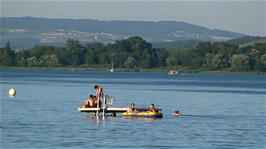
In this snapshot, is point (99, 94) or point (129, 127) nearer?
point (129, 127)

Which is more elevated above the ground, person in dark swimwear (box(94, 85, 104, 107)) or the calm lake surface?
person in dark swimwear (box(94, 85, 104, 107))

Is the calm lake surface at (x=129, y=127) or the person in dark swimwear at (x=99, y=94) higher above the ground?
the person in dark swimwear at (x=99, y=94)

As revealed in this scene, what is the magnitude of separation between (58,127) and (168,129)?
17.7 feet

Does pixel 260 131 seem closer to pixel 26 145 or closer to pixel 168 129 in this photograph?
pixel 168 129

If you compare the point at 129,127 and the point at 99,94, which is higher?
the point at 99,94

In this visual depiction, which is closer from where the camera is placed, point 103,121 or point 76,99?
point 103,121

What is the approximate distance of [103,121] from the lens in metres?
51.4

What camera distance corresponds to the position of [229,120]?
53.8m

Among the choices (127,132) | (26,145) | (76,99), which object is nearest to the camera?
(26,145)

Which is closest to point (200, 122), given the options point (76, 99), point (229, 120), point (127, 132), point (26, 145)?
point (229, 120)

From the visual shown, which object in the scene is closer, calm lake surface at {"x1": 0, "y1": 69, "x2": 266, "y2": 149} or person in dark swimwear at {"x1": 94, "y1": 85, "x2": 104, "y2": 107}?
calm lake surface at {"x1": 0, "y1": 69, "x2": 266, "y2": 149}

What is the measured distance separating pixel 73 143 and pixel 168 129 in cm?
891

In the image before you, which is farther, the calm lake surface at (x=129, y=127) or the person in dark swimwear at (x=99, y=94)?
the person in dark swimwear at (x=99, y=94)

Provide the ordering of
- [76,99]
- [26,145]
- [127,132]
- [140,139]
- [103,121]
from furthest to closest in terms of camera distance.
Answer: [76,99], [103,121], [127,132], [140,139], [26,145]
